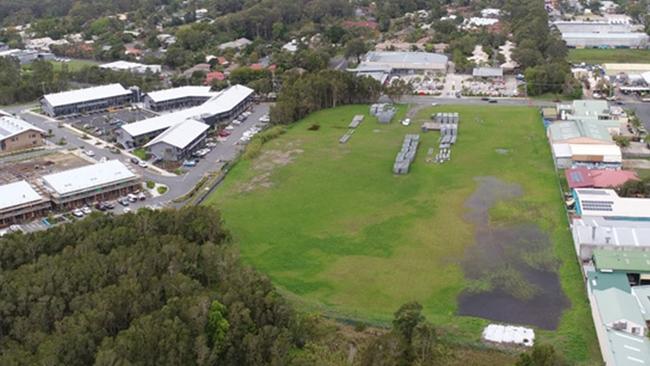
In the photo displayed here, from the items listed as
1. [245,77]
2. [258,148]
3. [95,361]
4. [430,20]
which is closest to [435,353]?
[95,361]

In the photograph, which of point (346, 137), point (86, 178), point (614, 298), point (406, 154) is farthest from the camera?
point (346, 137)

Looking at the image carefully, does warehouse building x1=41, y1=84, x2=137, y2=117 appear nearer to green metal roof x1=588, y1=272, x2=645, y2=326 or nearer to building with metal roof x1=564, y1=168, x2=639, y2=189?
building with metal roof x1=564, y1=168, x2=639, y2=189

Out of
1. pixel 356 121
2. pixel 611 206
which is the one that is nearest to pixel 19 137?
pixel 356 121

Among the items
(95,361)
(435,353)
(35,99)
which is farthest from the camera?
(35,99)

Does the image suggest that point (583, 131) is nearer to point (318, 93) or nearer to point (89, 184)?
point (318, 93)

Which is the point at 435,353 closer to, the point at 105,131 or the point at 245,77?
the point at 105,131

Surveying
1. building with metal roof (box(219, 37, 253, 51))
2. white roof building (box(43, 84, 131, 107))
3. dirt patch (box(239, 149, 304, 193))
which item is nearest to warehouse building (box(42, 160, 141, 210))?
dirt patch (box(239, 149, 304, 193))

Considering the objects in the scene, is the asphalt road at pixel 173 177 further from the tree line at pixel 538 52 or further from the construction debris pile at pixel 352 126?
the tree line at pixel 538 52
